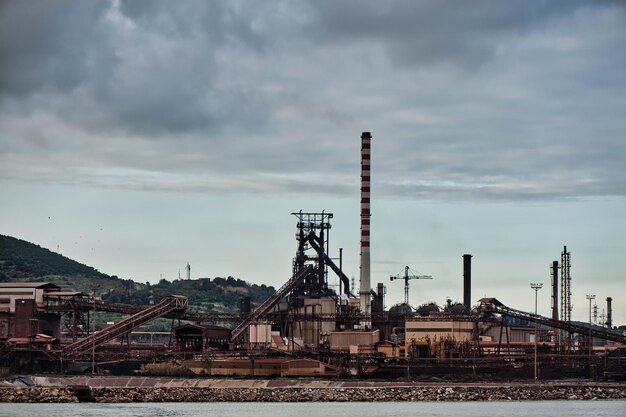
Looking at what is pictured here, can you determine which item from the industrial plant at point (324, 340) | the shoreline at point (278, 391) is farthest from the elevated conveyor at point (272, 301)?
the shoreline at point (278, 391)

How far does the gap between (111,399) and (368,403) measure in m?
21.7

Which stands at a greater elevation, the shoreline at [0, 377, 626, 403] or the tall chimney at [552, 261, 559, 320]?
the tall chimney at [552, 261, 559, 320]

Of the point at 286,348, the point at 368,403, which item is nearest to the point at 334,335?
the point at 286,348

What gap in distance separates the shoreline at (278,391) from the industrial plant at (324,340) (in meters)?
12.4

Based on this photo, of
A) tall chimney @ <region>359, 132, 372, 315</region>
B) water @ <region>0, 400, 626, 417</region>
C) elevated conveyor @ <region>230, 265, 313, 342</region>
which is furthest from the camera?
elevated conveyor @ <region>230, 265, 313, 342</region>

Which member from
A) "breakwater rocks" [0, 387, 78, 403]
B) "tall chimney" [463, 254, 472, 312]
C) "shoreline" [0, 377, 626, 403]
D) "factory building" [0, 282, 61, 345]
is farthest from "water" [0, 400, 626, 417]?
"tall chimney" [463, 254, 472, 312]

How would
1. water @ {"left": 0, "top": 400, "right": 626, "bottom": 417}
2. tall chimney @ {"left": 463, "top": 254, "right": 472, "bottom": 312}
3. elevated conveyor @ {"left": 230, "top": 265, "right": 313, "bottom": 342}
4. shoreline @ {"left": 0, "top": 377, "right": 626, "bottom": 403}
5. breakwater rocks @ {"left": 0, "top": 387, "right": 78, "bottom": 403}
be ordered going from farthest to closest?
tall chimney @ {"left": 463, "top": 254, "right": 472, "bottom": 312} → elevated conveyor @ {"left": 230, "top": 265, "right": 313, "bottom": 342} → shoreline @ {"left": 0, "top": 377, "right": 626, "bottom": 403} → breakwater rocks @ {"left": 0, "top": 387, "right": 78, "bottom": 403} → water @ {"left": 0, "top": 400, "right": 626, "bottom": 417}

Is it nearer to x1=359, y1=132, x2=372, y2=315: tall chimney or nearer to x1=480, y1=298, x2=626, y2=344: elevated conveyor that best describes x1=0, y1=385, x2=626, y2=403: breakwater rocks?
x1=480, y1=298, x2=626, y2=344: elevated conveyor

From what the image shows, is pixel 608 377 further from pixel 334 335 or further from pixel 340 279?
pixel 340 279

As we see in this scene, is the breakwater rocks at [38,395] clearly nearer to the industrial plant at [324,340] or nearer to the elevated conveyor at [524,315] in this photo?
the industrial plant at [324,340]

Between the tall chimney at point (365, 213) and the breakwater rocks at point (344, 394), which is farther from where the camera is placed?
the tall chimney at point (365, 213)

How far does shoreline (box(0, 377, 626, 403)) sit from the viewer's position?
106m

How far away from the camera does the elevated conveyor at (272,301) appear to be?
173 metres

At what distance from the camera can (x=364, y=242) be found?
16538cm
